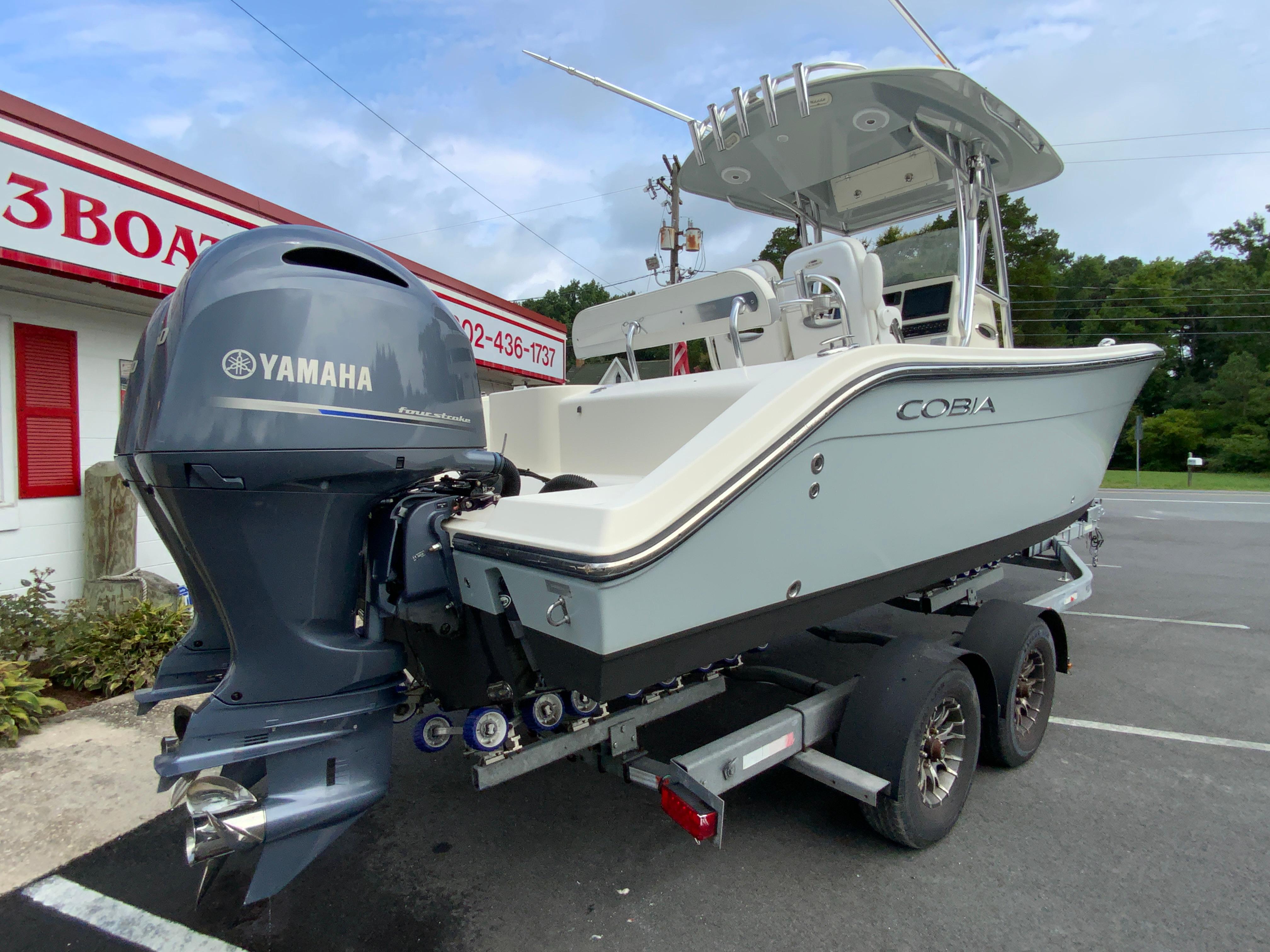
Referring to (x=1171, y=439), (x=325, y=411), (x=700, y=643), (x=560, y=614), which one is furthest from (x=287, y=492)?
(x=1171, y=439)

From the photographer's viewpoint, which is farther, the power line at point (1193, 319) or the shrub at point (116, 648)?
the power line at point (1193, 319)

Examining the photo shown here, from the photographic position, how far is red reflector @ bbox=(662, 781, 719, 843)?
2068 mm

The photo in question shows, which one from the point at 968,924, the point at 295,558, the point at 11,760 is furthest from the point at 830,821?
the point at 11,760

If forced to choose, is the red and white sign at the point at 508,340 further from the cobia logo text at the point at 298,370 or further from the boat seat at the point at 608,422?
the cobia logo text at the point at 298,370

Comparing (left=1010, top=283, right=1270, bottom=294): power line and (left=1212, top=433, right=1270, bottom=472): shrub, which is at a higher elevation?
(left=1010, top=283, right=1270, bottom=294): power line

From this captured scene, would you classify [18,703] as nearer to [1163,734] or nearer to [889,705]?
[889,705]

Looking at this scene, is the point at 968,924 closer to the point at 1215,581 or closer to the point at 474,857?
the point at 474,857

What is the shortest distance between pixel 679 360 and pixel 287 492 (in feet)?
9.64

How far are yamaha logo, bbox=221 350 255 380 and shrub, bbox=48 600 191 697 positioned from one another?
300 cm

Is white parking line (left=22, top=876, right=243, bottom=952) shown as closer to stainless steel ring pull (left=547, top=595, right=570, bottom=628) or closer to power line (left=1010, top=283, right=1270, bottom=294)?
stainless steel ring pull (left=547, top=595, right=570, bottom=628)

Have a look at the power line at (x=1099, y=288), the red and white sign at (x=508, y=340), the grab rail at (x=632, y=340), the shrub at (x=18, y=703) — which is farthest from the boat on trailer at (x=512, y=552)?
the power line at (x=1099, y=288)

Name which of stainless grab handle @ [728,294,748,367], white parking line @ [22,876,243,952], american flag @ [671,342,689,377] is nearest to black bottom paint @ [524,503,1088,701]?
stainless grab handle @ [728,294,748,367]

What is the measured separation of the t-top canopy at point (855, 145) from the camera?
3.70 meters

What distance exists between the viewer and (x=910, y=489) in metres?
2.62
